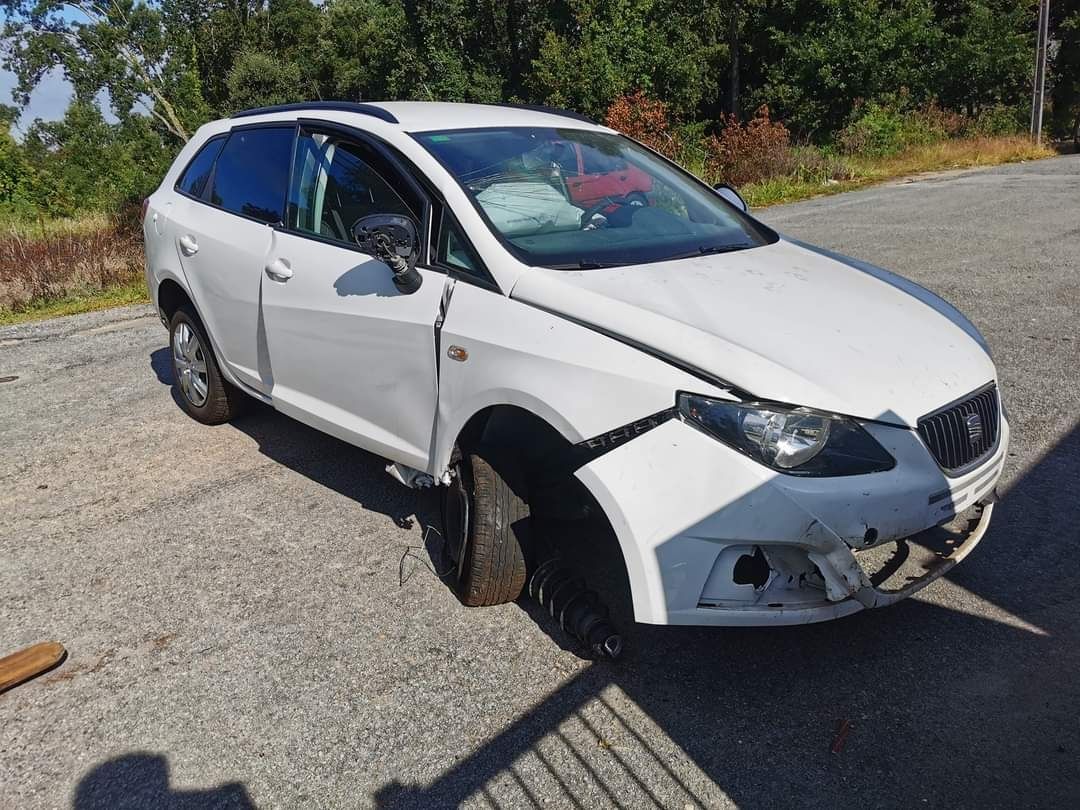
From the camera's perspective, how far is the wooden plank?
10.2 feet

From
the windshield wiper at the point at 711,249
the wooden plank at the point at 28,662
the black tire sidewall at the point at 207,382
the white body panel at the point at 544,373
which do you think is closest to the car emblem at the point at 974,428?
the white body panel at the point at 544,373

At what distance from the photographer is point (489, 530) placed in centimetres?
323

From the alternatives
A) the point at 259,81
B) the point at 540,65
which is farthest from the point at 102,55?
the point at 540,65

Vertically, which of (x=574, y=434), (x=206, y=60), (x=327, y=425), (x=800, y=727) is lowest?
(x=800, y=727)

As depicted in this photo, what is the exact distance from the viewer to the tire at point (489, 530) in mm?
3236

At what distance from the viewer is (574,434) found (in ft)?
9.30

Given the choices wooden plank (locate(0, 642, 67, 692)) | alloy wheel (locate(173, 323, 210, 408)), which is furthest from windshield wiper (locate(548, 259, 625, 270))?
alloy wheel (locate(173, 323, 210, 408))

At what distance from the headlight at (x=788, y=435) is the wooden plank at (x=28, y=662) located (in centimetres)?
246

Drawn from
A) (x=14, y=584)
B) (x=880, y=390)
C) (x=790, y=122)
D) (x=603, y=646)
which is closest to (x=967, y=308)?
(x=880, y=390)

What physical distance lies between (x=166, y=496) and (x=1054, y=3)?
125ft

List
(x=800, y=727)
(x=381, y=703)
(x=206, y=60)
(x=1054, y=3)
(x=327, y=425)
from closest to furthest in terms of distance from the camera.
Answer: (x=800, y=727) < (x=381, y=703) < (x=327, y=425) < (x=1054, y=3) < (x=206, y=60)

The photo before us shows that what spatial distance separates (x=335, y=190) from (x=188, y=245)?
146 cm

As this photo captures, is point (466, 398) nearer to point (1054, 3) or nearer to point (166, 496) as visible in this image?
point (166, 496)

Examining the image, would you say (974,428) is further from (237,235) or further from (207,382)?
(207,382)
